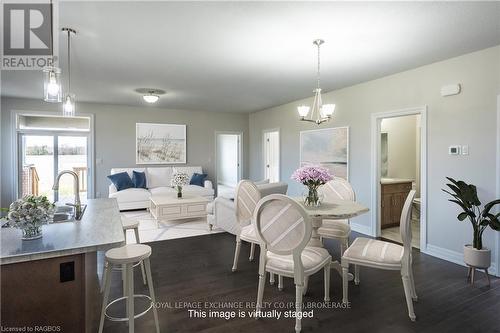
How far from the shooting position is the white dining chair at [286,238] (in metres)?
2.01

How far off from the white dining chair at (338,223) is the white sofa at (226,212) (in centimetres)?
74

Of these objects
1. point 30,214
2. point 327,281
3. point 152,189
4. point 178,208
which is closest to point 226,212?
point 178,208

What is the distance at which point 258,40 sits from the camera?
9.50 feet

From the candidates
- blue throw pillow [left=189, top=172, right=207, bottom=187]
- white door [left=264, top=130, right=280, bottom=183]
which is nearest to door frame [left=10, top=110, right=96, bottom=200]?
blue throw pillow [left=189, top=172, right=207, bottom=187]

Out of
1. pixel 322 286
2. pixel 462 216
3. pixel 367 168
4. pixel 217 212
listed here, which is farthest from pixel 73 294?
pixel 367 168

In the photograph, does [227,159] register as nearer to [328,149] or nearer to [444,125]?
[328,149]

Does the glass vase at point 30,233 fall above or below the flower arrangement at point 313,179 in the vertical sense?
below

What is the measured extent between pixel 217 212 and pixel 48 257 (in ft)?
10.6

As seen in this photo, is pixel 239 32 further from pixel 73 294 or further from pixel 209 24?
pixel 73 294

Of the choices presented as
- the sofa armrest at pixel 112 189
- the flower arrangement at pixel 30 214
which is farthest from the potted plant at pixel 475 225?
the sofa armrest at pixel 112 189

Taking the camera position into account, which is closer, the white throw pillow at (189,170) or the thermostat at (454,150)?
the thermostat at (454,150)

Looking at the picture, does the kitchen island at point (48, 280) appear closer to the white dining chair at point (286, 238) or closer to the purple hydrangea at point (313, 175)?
the white dining chair at point (286, 238)

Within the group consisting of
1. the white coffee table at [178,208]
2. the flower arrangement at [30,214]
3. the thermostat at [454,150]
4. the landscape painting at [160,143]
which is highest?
the landscape painting at [160,143]

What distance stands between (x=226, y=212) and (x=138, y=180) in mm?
3325
